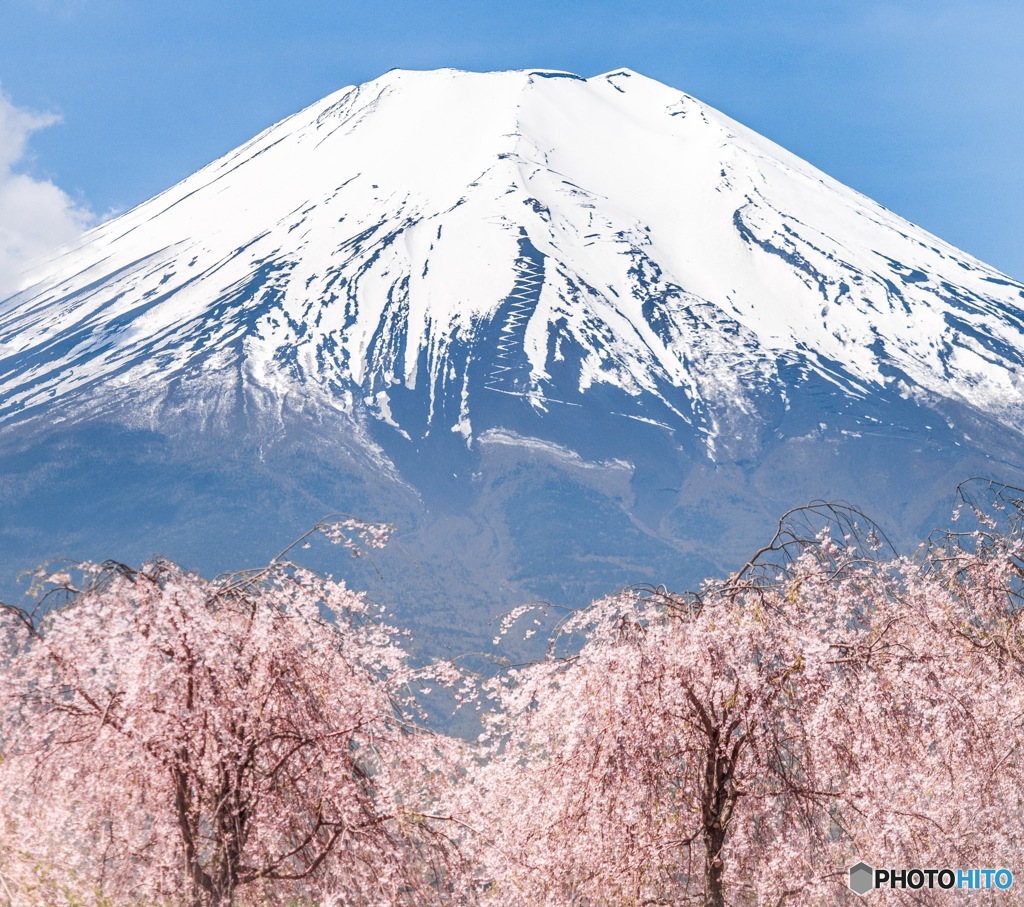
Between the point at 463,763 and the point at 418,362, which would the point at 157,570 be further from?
the point at 418,362

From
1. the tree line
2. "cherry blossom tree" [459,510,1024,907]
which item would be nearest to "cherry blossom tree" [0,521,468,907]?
the tree line

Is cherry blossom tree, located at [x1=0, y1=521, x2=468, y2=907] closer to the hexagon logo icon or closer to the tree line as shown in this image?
the tree line

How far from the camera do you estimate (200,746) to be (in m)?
9.12

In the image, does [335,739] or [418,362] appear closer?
[335,739]

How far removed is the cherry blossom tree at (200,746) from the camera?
9.12 meters

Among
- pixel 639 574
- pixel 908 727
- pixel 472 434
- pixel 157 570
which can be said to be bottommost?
pixel 908 727

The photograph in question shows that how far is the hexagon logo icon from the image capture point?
33.6ft

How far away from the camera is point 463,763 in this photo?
12.0 meters

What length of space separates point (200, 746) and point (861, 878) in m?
5.28

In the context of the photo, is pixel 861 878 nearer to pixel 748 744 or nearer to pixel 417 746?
pixel 748 744

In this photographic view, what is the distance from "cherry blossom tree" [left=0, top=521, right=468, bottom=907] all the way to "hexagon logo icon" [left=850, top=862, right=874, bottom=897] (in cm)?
323

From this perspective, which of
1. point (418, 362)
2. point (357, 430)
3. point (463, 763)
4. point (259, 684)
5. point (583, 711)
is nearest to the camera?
point (259, 684)

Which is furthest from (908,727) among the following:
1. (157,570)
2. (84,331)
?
(84,331)

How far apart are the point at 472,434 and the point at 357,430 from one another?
1624 cm
